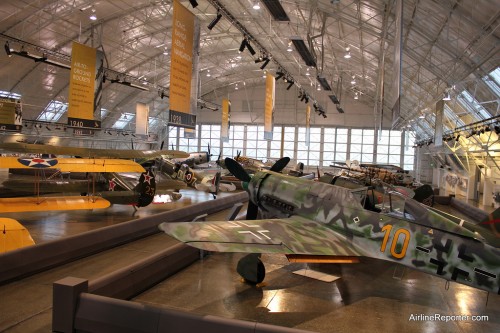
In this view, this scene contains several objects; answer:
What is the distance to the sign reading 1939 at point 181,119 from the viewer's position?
344 inches

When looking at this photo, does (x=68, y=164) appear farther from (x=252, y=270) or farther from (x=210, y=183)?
(x=210, y=183)

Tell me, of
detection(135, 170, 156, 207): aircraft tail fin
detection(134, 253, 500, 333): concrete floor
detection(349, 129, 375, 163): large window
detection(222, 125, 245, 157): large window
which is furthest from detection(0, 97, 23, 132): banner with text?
detection(349, 129, 375, 163): large window

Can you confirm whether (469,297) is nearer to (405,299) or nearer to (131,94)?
(405,299)

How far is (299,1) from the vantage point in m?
17.9

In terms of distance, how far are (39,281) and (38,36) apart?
71.7 feet

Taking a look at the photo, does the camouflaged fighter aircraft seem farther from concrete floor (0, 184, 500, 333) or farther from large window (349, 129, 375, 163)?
large window (349, 129, 375, 163)

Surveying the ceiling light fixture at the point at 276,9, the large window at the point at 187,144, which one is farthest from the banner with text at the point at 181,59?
the large window at the point at 187,144

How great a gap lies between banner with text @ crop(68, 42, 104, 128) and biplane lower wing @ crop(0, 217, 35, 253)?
6.10 meters

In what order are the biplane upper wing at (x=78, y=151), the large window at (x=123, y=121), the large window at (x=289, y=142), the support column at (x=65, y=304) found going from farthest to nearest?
the large window at (x=289, y=142) → the large window at (x=123, y=121) → the biplane upper wing at (x=78, y=151) → the support column at (x=65, y=304)

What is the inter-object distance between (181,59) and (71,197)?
14.6ft

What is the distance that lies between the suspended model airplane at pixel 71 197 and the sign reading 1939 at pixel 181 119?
79.9 inches

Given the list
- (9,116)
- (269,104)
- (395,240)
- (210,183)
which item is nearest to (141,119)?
(9,116)

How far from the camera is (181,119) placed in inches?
358

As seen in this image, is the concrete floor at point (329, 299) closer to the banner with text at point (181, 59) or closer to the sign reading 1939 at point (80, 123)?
the banner with text at point (181, 59)
